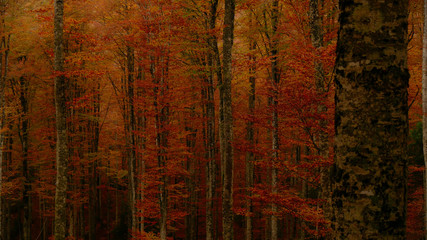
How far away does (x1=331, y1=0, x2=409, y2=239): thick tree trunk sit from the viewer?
148 centimetres

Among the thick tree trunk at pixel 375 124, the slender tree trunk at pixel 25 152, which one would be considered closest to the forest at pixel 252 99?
the thick tree trunk at pixel 375 124

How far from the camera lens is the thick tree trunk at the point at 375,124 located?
1479mm

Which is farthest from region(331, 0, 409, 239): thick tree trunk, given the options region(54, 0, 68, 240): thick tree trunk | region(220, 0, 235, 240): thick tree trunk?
region(54, 0, 68, 240): thick tree trunk

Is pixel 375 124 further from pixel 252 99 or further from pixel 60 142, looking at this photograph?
pixel 252 99

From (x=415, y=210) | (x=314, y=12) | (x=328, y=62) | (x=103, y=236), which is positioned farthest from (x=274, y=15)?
(x=103, y=236)

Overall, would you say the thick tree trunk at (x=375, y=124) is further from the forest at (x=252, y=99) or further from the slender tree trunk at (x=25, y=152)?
the slender tree trunk at (x=25, y=152)

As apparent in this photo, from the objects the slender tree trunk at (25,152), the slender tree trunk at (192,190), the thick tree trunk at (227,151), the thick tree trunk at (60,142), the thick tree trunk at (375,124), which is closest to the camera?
the thick tree trunk at (375,124)

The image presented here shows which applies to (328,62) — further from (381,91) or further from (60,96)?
(60,96)

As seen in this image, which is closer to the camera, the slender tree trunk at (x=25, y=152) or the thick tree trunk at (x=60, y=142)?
the thick tree trunk at (x=60, y=142)

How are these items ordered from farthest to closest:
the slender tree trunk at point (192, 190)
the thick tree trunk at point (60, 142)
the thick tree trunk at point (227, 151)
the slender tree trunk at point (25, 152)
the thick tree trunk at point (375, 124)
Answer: the slender tree trunk at point (25, 152)
the slender tree trunk at point (192, 190)
the thick tree trunk at point (227, 151)
the thick tree trunk at point (60, 142)
the thick tree trunk at point (375, 124)

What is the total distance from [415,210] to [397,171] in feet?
65.7

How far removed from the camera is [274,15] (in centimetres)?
1203

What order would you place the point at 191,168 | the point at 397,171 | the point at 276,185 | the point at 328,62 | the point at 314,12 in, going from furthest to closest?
the point at 191,168 → the point at 276,185 → the point at 314,12 → the point at 328,62 → the point at 397,171

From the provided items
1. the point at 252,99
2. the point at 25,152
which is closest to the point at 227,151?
the point at 252,99
